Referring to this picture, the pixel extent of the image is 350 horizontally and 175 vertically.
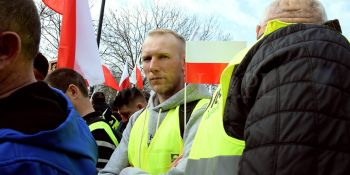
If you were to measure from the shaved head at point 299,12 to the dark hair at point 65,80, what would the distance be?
2341 millimetres

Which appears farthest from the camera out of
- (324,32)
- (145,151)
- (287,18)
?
(145,151)

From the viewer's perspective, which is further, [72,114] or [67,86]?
[67,86]

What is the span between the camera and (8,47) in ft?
4.41

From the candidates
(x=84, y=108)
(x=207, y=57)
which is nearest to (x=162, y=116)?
(x=207, y=57)

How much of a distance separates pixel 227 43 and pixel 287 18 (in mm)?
1278

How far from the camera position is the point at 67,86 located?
3.82 metres

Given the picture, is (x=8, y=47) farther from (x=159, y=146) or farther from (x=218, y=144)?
(x=159, y=146)

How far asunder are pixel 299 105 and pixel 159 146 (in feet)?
4.84

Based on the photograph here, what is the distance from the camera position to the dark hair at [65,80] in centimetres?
382

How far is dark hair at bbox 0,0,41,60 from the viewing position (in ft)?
4.32

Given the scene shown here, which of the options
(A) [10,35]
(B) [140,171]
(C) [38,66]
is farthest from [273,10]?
(C) [38,66]

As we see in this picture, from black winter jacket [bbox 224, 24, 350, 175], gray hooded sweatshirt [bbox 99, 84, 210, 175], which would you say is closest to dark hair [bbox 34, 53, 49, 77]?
gray hooded sweatshirt [bbox 99, 84, 210, 175]

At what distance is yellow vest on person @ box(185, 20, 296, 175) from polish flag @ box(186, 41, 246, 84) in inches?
46.0

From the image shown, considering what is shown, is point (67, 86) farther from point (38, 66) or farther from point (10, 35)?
point (10, 35)
